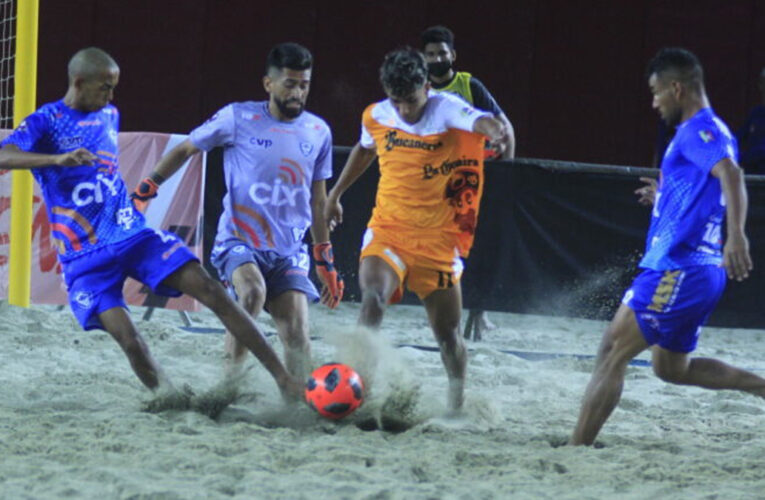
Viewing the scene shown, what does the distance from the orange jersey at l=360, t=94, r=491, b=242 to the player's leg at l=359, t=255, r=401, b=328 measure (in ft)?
0.79

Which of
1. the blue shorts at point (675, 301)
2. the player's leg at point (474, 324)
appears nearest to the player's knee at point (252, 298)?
the blue shorts at point (675, 301)

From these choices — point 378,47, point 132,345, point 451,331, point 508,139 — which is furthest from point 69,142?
point 378,47

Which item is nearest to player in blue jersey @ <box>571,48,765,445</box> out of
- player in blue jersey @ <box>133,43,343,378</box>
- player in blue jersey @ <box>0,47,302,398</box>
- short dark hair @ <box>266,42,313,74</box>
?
player in blue jersey @ <box>0,47,302,398</box>

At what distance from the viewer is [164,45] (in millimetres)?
13789

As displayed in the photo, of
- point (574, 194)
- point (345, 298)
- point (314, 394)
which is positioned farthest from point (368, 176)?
point (314, 394)

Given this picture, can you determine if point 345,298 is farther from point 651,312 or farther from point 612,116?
point 612,116

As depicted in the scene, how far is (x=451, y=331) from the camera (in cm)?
625

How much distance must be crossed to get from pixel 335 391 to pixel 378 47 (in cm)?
888

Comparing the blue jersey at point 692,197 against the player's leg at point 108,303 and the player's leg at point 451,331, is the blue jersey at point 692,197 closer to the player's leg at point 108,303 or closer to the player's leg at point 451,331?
the player's leg at point 451,331

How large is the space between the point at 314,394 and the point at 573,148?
9124mm

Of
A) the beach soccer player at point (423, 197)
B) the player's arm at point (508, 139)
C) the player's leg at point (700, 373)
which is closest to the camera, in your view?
the player's leg at point (700, 373)

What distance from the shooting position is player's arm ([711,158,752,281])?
4805 mm

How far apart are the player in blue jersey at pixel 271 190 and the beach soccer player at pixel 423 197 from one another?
43 centimetres

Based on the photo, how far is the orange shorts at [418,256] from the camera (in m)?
6.07
